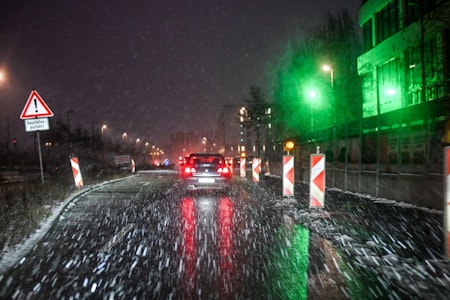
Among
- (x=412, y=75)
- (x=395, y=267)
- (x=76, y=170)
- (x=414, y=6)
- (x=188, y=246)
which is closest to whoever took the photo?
(x=395, y=267)

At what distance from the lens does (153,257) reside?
7.04 meters

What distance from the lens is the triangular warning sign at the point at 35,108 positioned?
563 inches

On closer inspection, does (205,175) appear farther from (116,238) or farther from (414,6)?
(414,6)

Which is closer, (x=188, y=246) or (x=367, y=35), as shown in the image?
(x=188, y=246)

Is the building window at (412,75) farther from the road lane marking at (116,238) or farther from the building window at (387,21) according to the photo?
the road lane marking at (116,238)

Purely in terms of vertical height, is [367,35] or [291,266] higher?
[367,35]

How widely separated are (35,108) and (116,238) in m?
7.36

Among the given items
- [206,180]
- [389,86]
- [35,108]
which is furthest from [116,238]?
[389,86]

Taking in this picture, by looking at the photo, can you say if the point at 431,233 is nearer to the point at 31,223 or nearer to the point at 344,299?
the point at 344,299

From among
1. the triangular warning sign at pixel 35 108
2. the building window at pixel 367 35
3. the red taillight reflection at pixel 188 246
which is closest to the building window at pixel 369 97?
the building window at pixel 367 35

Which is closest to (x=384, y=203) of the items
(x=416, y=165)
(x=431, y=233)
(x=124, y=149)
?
(x=416, y=165)

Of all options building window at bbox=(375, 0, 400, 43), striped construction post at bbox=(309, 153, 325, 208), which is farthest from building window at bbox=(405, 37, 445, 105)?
striped construction post at bbox=(309, 153, 325, 208)

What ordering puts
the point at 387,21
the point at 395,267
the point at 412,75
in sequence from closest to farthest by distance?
the point at 395,267
the point at 412,75
the point at 387,21

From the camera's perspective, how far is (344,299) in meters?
4.98
